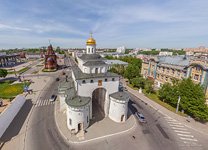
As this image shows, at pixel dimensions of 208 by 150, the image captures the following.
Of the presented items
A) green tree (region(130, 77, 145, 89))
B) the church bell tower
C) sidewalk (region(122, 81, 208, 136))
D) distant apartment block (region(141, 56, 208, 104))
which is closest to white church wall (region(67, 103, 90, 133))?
the church bell tower

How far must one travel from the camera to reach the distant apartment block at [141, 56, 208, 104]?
38312mm

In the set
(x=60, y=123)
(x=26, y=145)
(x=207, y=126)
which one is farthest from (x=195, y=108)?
(x=26, y=145)

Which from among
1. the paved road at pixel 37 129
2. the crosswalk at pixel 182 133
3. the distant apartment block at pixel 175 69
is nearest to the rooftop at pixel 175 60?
the distant apartment block at pixel 175 69

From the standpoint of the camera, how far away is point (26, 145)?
72.2 feet

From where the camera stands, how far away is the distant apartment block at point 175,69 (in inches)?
1508

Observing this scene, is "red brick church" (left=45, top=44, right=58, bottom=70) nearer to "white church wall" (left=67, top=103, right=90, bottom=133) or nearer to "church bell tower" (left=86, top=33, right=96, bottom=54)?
"church bell tower" (left=86, top=33, right=96, bottom=54)

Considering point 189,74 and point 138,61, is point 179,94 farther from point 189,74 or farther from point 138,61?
point 138,61

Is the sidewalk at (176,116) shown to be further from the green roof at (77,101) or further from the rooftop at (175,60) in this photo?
the green roof at (77,101)

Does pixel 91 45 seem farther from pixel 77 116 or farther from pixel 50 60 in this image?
pixel 50 60

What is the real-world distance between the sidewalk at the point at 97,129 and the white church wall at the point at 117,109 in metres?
1.23

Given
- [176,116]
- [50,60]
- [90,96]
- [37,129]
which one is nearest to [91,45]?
[90,96]

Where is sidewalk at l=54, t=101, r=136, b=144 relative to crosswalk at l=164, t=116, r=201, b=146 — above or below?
above

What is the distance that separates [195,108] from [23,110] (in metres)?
44.3

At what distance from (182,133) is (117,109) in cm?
1470
